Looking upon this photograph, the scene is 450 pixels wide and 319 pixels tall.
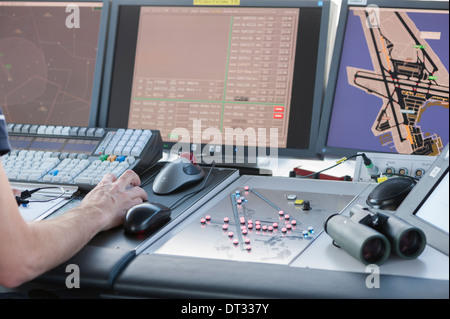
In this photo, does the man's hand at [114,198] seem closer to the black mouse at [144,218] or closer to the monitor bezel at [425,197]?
the black mouse at [144,218]

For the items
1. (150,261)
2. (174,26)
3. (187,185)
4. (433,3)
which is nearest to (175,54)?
(174,26)

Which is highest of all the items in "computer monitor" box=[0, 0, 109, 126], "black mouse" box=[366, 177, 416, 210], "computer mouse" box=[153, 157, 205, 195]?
"computer monitor" box=[0, 0, 109, 126]

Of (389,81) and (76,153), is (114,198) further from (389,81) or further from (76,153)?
(389,81)

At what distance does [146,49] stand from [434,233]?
1071mm

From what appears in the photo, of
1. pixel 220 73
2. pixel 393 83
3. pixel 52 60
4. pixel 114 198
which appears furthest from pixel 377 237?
pixel 52 60

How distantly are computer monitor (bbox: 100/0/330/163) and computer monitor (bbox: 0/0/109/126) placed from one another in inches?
2.6

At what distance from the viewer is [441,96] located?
1.36m

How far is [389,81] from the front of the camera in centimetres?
140

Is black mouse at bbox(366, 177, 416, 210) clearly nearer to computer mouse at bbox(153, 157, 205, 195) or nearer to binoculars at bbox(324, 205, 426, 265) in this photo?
binoculars at bbox(324, 205, 426, 265)

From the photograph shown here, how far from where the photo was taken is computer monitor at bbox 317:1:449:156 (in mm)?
1362

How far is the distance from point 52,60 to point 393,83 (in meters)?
1.09

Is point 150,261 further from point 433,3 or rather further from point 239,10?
point 433,3

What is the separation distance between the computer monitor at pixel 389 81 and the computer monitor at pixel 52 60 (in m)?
0.76

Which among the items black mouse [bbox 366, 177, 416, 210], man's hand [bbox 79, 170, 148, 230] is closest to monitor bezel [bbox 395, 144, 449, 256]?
black mouse [bbox 366, 177, 416, 210]
